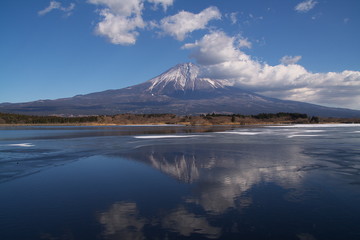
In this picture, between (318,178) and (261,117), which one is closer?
(318,178)

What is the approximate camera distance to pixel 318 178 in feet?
34.6

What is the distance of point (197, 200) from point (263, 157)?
8.66m

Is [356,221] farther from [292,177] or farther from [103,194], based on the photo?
[103,194]

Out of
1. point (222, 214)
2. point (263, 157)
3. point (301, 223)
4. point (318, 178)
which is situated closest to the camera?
point (301, 223)

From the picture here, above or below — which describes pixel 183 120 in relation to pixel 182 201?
above

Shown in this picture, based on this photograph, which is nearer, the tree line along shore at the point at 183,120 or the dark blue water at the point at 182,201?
the dark blue water at the point at 182,201

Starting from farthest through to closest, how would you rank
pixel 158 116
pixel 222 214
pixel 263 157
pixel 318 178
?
pixel 158 116 → pixel 263 157 → pixel 318 178 → pixel 222 214

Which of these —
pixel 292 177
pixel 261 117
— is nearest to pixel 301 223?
pixel 292 177

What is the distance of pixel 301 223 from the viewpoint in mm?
6348

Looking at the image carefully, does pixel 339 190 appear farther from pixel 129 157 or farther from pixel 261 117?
pixel 261 117

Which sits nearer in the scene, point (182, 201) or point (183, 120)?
point (182, 201)

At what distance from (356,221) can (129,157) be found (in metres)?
12.1

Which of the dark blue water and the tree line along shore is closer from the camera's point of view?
the dark blue water

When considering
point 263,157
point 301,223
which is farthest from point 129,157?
point 301,223
